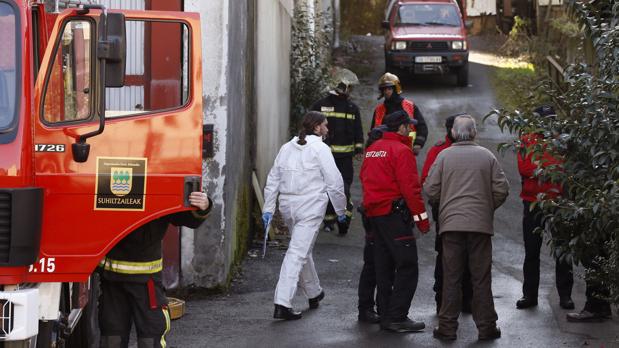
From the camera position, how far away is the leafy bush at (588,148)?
291 inches

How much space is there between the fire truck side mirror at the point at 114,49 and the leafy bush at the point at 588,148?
2.82 metres

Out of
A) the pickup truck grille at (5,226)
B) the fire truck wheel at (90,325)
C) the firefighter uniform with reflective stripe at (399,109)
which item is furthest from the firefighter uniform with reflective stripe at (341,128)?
the pickup truck grille at (5,226)

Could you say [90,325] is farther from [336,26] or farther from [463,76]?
[336,26]

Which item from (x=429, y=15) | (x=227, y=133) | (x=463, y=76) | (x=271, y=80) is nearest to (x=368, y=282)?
(x=227, y=133)

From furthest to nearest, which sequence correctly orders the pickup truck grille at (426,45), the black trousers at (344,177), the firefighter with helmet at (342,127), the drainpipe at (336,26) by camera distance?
the drainpipe at (336,26) → the pickup truck grille at (426,45) → the black trousers at (344,177) → the firefighter with helmet at (342,127)

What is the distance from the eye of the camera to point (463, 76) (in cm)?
2556

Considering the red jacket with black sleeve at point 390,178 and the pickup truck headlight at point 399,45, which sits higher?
the pickup truck headlight at point 399,45

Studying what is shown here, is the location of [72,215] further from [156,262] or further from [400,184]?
[400,184]

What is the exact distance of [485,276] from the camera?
9242mm

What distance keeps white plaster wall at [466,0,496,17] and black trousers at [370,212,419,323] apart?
27.4 metres

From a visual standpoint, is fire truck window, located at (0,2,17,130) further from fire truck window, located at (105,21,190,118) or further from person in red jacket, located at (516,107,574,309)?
person in red jacket, located at (516,107,574,309)

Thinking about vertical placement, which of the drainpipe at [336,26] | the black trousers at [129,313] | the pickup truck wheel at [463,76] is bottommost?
the black trousers at [129,313]

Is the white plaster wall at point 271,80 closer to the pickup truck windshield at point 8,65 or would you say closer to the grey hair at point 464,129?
the grey hair at point 464,129

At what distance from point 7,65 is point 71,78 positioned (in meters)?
0.64
